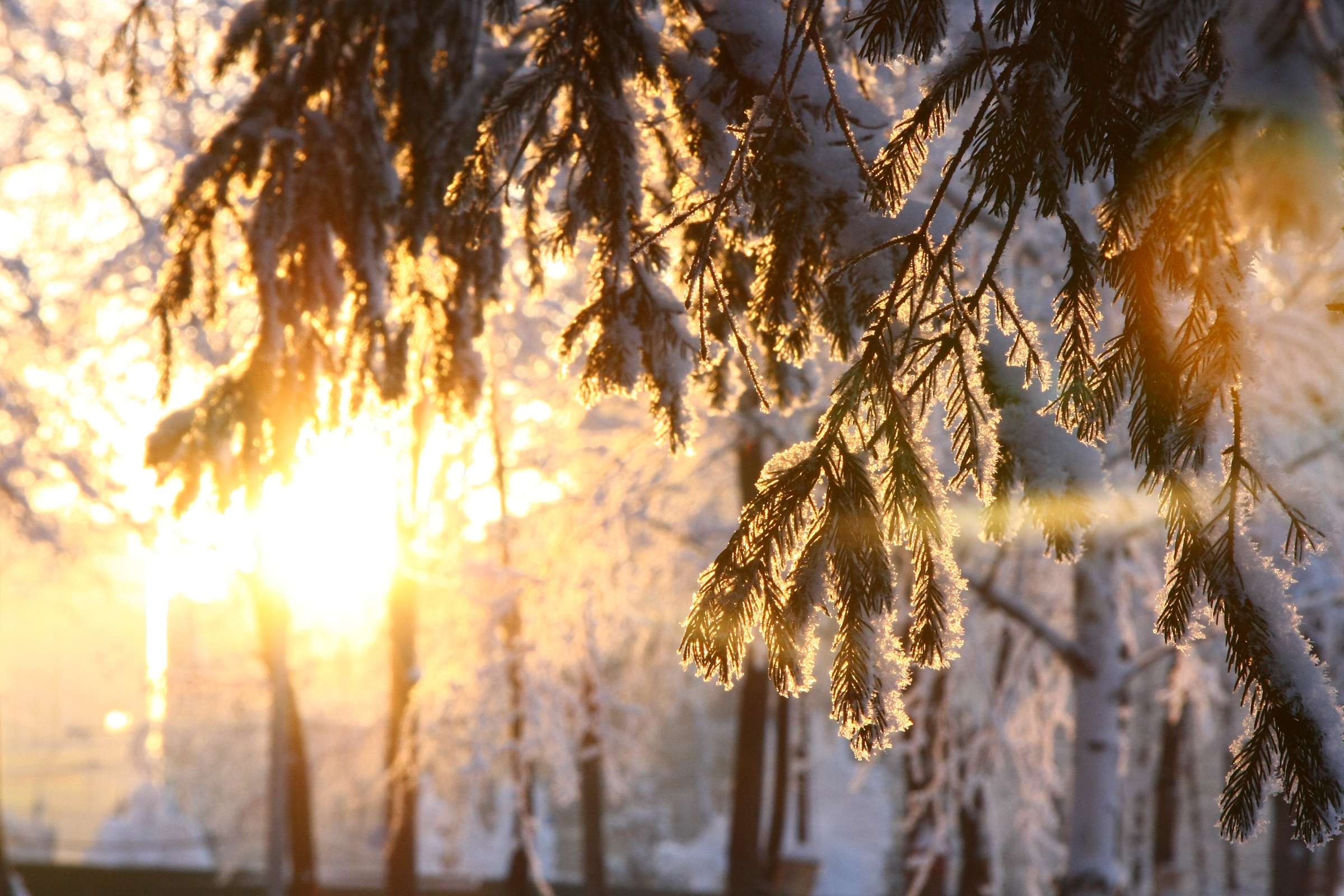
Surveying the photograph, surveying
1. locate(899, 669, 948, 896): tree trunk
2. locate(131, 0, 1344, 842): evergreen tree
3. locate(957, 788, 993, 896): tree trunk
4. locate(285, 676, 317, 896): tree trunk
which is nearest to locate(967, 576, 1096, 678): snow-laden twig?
locate(899, 669, 948, 896): tree trunk

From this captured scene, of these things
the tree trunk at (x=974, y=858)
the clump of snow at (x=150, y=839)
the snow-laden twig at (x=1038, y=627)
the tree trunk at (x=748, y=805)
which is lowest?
the clump of snow at (x=150, y=839)

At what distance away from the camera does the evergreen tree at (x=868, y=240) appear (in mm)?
1754

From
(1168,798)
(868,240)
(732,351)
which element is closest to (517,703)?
(732,351)

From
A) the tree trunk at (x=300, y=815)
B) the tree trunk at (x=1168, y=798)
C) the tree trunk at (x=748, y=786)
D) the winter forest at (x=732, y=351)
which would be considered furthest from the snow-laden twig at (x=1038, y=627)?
the tree trunk at (x=1168, y=798)

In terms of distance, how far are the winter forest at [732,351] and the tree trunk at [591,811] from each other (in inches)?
3.8

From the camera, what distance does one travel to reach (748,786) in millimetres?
10156

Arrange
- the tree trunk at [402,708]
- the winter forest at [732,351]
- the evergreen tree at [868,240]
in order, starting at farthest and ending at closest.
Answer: the tree trunk at [402,708], the winter forest at [732,351], the evergreen tree at [868,240]

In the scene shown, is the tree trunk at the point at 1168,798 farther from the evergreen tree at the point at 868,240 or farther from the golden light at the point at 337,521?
the evergreen tree at the point at 868,240

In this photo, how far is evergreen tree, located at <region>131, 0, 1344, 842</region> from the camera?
1754mm

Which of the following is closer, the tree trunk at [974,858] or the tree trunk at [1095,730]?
the tree trunk at [1095,730]

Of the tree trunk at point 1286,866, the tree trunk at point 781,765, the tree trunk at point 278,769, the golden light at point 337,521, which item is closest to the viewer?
the tree trunk at point 278,769

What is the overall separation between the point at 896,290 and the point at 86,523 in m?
13.2

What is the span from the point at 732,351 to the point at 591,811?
8.93 metres

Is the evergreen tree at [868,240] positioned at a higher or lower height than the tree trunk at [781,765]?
higher
